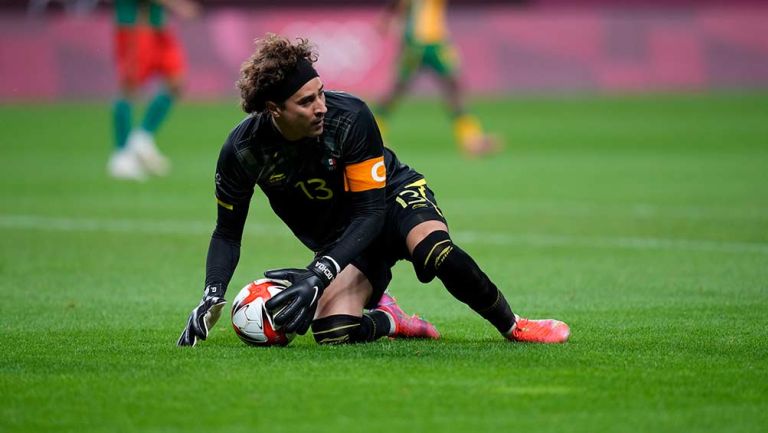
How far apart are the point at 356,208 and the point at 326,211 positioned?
1.42 ft

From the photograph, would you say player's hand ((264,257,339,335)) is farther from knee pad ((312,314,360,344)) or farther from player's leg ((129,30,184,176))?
player's leg ((129,30,184,176))

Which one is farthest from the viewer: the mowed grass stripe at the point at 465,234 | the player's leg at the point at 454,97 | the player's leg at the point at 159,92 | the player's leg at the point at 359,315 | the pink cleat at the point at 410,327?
the player's leg at the point at 454,97

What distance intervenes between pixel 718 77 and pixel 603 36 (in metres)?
2.59

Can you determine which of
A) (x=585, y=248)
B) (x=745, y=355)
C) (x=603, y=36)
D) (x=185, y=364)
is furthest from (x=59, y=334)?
(x=603, y=36)

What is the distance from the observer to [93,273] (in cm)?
1041

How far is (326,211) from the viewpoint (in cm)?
746

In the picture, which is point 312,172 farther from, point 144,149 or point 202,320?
point 144,149

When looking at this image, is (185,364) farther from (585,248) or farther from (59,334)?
(585,248)

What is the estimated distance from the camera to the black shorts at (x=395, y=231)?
A: 7.31 metres

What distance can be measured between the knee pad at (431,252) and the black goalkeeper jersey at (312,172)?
0.25 m

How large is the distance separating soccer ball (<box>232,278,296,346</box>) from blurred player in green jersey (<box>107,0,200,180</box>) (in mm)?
10526

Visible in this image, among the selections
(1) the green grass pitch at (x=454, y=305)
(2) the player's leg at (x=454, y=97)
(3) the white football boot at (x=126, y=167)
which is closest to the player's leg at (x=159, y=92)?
(3) the white football boot at (x=126, y=167)

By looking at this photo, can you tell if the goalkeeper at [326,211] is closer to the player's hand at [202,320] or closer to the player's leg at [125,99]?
the player's hand at [202,320]

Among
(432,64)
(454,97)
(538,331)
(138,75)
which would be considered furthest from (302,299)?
(432,64)
